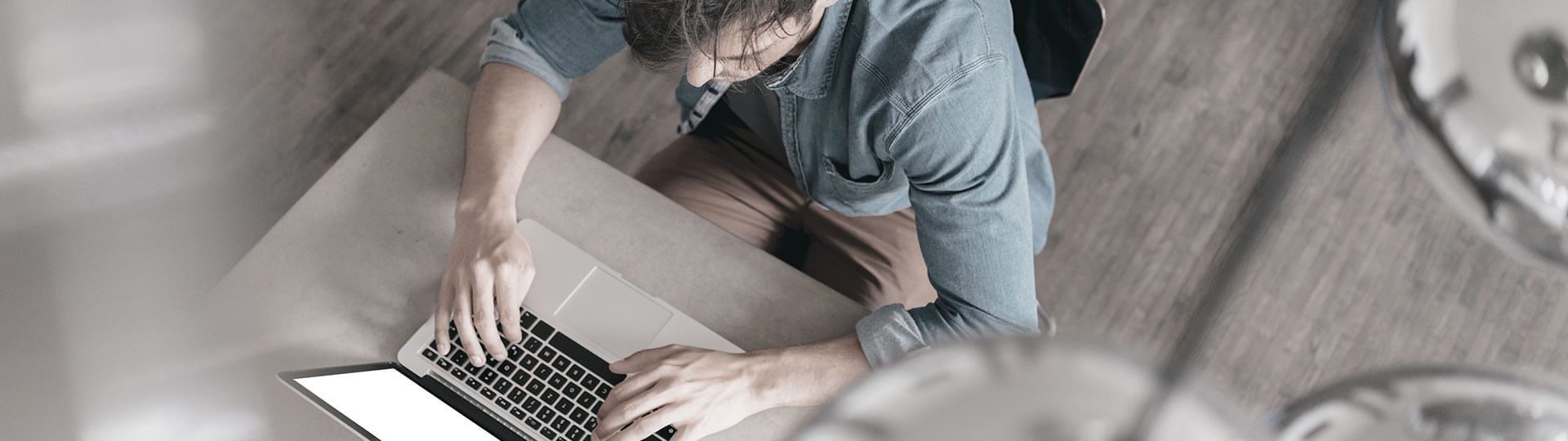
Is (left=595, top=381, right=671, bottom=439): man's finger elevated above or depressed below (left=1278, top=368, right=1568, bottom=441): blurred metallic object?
below

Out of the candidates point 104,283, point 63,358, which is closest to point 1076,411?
point 63,358

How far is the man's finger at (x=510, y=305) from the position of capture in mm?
1037

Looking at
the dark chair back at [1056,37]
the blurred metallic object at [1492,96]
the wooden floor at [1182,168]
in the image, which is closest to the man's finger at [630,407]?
the dark chair back at [1056,37]

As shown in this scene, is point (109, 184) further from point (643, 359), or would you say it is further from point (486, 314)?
point (643, 359)

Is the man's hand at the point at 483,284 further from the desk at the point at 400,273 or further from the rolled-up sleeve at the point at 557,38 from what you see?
the rolled-up sleeve at the point at 557,38

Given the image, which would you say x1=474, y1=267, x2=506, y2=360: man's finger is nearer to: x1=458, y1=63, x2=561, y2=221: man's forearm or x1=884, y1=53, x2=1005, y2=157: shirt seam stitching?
x1=458, y1=63, x2=561, y2=221: man's forearm

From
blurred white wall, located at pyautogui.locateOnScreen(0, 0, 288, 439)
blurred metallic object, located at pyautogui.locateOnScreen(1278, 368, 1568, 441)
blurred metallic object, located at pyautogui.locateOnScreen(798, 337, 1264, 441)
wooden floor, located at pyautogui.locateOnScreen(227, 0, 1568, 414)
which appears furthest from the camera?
wooden floor, located at pyautogui.locateOnScreen(227, 0, 1568, 414)

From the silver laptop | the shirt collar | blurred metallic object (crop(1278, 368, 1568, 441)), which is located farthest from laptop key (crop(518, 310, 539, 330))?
blurred metallic object (crop(1278, 368, 1568, 441))

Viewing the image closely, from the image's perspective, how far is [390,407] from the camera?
39.4 inches

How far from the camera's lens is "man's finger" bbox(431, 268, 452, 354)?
3.37 ft

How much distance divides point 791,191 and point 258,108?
1.16m

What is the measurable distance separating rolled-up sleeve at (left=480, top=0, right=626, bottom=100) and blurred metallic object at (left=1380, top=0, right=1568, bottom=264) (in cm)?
97

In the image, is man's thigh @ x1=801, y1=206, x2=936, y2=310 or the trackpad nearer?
the trackpad

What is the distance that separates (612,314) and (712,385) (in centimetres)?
14
